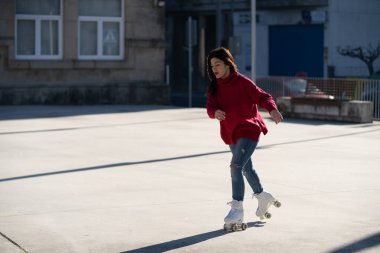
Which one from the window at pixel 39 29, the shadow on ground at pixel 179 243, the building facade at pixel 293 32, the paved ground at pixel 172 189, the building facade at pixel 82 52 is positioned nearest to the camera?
the shadow on ground at pixel 179 243

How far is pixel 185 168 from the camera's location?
42.7 feet

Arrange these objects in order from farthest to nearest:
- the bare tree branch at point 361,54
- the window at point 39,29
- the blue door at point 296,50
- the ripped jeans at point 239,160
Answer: the blue door at point 296,50 < the bare tree branch at point 361,54 < the window at point 39,29 < the ripped jeans at point 239,160

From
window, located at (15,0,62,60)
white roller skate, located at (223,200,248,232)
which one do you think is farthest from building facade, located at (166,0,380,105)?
white roller skate, located at (223,200,248,232)

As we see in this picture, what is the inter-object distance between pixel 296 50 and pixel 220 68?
33408 mm

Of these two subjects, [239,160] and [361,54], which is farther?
[361,54]

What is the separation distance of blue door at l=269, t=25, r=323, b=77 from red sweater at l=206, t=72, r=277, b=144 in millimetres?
32226

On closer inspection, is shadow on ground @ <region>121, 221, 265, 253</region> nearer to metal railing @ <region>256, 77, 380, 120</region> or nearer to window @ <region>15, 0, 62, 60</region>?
metal railing @ <region>256, 77, 380, 120</region>

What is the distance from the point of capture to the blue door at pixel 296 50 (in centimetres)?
4062

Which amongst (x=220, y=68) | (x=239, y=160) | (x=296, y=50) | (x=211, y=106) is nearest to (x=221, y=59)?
(x=220, y=68)

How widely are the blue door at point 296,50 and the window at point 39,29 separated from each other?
15432 mm

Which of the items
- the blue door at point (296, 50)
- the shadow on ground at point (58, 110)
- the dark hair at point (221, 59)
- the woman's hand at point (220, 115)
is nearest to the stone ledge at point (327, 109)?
the shadow on ground at point (58, 110)

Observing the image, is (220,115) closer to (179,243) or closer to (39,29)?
(179,243)

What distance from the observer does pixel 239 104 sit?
8469 mm

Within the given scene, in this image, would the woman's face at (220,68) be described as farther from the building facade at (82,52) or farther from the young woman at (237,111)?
the building facade at (82,52)
